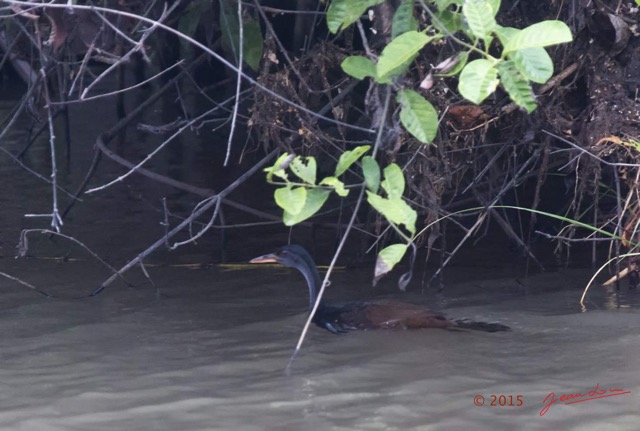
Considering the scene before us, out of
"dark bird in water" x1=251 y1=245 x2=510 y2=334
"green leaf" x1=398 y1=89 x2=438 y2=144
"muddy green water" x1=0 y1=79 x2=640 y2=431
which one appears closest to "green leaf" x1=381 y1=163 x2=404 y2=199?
"green leaf" x1=398 y1=89 x2=438 y2=144

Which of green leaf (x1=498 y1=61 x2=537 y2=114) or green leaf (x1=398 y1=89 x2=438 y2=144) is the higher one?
green leaf (x1=498 y1=61 x2=537 y2=114)

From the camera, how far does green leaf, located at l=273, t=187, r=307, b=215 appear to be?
3.33 meters

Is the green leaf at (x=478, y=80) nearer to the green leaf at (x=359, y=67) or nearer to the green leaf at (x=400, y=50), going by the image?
the green leaf at (x=400, y=50)

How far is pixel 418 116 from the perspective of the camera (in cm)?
354

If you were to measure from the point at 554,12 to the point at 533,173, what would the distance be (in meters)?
0.90

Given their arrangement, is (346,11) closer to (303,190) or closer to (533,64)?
(303,190)

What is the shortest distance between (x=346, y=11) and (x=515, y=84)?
0.80 meters

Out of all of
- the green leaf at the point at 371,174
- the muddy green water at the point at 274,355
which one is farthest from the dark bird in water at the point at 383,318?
the green leaf at the point at 371,174

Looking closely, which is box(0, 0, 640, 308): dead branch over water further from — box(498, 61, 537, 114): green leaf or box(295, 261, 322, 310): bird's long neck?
box(498, 61, 537, 114): green leaf

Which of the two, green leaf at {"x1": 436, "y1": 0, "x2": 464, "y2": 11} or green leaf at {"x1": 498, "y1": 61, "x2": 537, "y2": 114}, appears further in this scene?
green leaf at {"x1": 436, "y1": 0, "x2": 464, "y2": 11}

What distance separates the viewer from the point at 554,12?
5.28 metres

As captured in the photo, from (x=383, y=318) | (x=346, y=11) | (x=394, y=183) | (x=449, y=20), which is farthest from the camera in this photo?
(x=383, y=318)

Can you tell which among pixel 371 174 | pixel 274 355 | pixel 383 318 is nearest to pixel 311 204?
pixel 371 174

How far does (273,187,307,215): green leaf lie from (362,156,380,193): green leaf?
0.26 metres
